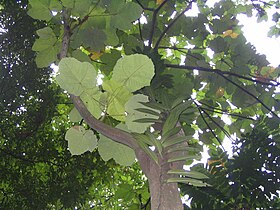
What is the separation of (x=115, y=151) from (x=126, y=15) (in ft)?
1.59

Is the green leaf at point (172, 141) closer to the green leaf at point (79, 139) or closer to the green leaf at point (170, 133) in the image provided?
the green leaf at point (170, 133)

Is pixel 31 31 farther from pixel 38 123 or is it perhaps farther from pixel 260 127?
pixel 260 127

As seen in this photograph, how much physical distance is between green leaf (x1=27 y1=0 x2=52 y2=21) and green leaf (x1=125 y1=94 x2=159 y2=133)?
52 centimetres

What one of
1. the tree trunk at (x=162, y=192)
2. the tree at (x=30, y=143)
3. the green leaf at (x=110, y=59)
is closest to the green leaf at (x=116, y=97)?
the tree trunk at (x=162, y=192)

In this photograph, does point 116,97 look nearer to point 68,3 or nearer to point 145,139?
point 145,139

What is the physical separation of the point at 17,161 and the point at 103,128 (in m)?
3.37

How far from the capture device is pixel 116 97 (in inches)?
31.8

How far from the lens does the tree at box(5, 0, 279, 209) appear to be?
2.18 ft

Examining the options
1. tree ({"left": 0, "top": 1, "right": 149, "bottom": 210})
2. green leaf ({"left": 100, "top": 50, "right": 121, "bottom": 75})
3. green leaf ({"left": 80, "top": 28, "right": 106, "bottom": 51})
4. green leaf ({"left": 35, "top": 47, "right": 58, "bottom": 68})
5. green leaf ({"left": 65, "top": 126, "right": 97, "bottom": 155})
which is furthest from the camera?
tree ({"left": 0, "top": 1, "right": 149, "bottom": 210})

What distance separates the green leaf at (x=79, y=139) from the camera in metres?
0.86

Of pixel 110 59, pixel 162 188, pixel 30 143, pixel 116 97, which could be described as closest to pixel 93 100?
pixel 116 97

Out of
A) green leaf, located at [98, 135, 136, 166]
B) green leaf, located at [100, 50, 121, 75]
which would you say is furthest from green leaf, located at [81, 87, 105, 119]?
green leaf, located at [100, 50, 121, 75]

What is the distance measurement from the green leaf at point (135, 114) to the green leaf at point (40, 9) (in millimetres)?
518

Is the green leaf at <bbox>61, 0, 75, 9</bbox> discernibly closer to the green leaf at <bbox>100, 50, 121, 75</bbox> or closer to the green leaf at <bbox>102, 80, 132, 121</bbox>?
the green leaf at <bbox>102, 80, 132, 121</bbox>
